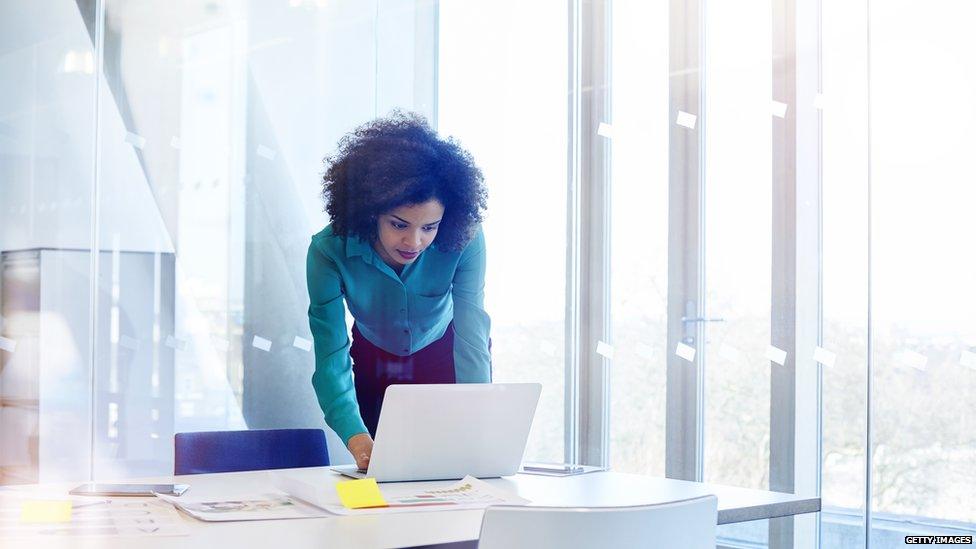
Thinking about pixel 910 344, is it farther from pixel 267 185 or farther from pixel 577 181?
pixel 267 185

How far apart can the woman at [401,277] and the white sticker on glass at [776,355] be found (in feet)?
3.26

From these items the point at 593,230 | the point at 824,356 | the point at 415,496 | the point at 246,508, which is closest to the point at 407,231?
the point at 593,230

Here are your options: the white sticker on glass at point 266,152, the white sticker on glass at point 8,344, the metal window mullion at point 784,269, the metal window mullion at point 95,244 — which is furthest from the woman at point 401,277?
the metal window mullion at point 784,269

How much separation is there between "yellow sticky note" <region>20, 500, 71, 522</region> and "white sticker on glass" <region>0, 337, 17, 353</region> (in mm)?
1606

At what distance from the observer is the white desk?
1.48 metres

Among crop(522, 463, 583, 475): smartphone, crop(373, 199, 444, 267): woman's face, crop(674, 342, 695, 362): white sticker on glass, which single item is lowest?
crop(522, 463, 583, 475): smartphone

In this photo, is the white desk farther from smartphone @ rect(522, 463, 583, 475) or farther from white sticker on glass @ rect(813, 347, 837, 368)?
white sticker on glass @ rect(813, 347, 837, 368)

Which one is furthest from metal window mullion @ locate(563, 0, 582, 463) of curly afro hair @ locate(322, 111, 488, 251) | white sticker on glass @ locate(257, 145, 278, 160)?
white sticker on glass @ locate(257, 145, 278, 160)

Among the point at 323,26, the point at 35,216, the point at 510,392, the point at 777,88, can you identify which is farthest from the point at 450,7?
the point at 510,392

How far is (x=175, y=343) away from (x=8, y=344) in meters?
0.54

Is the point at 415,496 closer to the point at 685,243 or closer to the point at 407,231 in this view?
the point at 407,231

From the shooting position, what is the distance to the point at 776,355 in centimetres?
355

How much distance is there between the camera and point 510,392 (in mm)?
2109

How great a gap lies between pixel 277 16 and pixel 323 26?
226 mm
